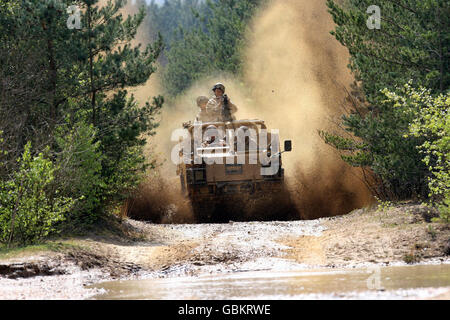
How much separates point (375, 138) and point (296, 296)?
11.7 metres

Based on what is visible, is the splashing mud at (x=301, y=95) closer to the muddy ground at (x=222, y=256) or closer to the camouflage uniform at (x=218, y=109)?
the camouflage uniform at (x=218, y=109)

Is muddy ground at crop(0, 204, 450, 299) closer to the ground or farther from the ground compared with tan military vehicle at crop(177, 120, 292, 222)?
closer to the ground

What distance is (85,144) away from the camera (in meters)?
16.9

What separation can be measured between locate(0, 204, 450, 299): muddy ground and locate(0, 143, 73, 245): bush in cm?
58

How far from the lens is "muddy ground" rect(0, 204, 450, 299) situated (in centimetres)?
1254

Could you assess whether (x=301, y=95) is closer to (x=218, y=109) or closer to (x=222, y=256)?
(x=218, y=109)

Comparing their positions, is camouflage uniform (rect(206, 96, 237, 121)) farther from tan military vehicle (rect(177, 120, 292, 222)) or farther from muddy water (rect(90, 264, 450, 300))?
muddy water (rect(90, 264, 450, 300))

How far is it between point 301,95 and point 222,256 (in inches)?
747

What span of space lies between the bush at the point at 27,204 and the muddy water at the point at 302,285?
10.1 ft

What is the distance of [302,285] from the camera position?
10109 millimetres

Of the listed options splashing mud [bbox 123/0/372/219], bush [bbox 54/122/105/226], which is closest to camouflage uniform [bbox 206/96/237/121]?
splashing mud [bbox 123/0/372/219]

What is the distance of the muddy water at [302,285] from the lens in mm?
9203

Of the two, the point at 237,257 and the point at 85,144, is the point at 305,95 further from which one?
the point at 237,257
